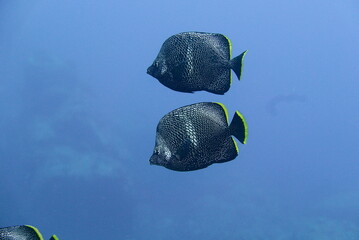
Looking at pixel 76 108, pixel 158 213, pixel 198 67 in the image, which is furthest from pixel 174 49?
pixel 76 108

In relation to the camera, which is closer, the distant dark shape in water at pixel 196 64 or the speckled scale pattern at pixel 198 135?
the speckled scale pattern at pixel 198 135

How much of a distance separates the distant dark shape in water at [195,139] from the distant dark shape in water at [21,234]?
3.10 ft

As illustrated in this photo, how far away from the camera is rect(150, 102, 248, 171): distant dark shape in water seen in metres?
2.39

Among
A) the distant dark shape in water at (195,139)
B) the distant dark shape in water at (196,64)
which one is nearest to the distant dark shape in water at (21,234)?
the distant dark shape in water at (195,139)

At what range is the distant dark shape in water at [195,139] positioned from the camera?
2393 mm

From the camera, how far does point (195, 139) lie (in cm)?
244

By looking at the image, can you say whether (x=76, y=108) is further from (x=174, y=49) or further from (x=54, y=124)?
(x=174, y=49)

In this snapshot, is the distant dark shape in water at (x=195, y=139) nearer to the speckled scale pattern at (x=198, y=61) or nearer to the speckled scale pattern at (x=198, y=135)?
the speckled scale pattern at (x=198, y=135)

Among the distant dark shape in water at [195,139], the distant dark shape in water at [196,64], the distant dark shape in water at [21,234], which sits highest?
the distant dark shape in water at [196,64]

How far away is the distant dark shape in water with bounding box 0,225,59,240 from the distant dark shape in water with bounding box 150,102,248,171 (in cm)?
95

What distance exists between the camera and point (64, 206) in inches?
1818

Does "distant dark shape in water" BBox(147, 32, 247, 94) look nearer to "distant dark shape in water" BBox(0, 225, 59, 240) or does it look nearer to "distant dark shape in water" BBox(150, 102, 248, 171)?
"distant dark shape in water" BBox(150, 102, 248, 171)

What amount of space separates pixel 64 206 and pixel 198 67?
47340mm

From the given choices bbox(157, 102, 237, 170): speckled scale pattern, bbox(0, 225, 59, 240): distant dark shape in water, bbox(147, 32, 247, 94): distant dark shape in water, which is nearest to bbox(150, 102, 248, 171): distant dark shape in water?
bbox(157, 102, 237, 170): speckled scale pattern
